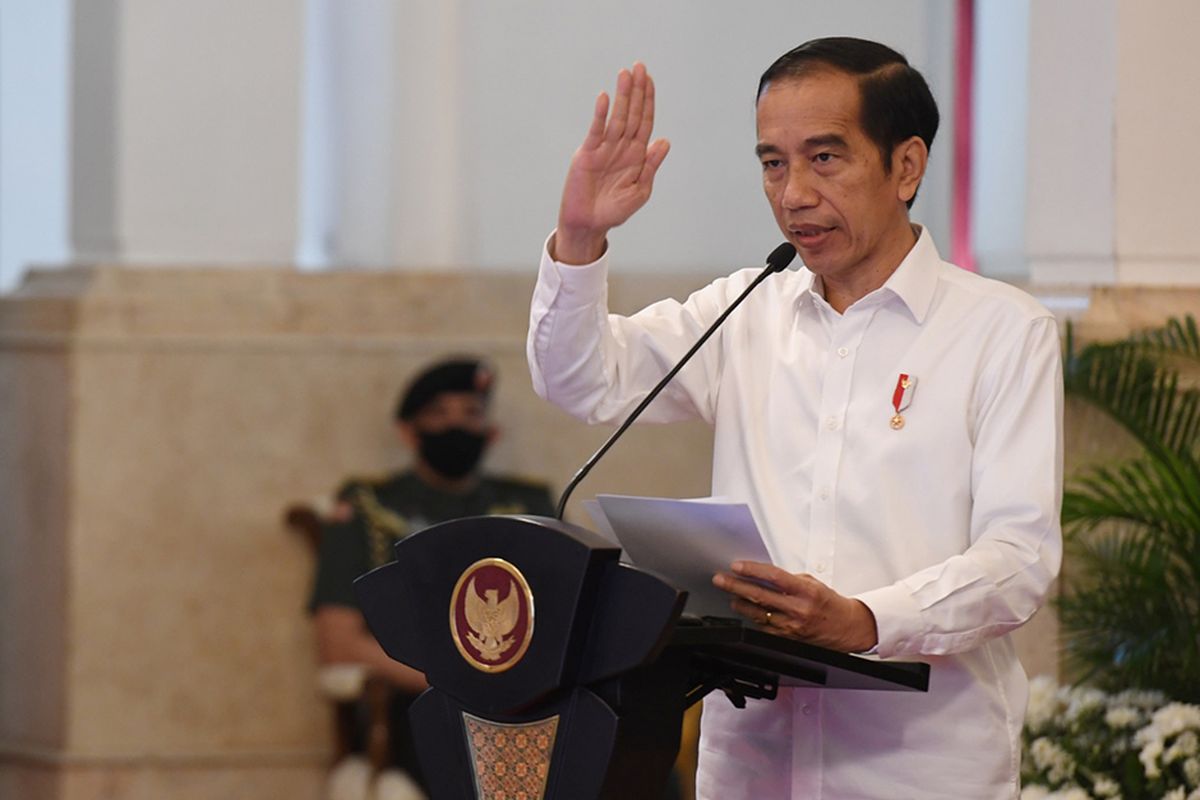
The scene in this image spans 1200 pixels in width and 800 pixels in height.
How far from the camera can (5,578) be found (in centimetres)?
669

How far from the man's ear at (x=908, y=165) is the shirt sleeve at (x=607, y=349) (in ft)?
1.07

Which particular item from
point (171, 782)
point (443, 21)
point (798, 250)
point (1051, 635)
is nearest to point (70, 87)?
point (443, 21)

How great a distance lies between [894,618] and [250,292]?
474 cm

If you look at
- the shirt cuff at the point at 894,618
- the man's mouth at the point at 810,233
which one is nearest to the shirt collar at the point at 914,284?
the man's mouth at the point at 810,233

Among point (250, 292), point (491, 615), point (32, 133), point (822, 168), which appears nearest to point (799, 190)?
point (822, 168)

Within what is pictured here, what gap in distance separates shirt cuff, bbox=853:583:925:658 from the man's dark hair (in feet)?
2.05

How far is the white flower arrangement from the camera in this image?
3691 mm

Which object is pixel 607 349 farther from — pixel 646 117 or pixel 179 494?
pixel 179 494

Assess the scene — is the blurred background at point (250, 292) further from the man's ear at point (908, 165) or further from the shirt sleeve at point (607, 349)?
the man's ear at point (908, 165)

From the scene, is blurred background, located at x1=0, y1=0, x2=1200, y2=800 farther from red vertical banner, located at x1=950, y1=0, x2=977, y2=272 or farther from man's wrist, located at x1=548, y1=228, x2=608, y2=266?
man's wrist, located at x1=548, y1=228, x2=608, y2=266

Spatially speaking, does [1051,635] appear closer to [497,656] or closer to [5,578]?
[497,656]

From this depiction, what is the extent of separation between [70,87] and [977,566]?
515cm

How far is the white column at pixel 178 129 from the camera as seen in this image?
6.71 metres

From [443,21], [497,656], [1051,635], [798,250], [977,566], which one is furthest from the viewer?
[443,21]
